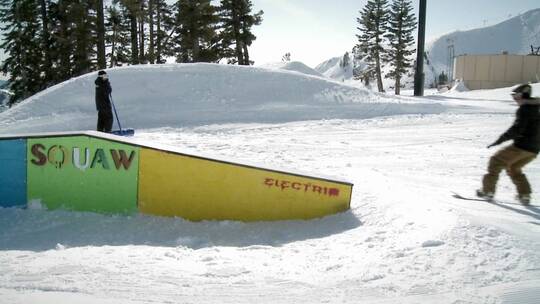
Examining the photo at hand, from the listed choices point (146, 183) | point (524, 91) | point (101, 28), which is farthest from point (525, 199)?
point (101, 28)

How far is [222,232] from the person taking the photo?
20.5 feet

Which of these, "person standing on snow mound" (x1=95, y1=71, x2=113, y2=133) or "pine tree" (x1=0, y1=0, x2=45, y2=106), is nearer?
"person standing on snow mound" (x1=95, y1=71, x2=113, y2=133)

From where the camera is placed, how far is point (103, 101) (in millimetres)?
12062

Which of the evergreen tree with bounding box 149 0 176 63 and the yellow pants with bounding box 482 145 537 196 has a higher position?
the evergreen tree with bounding box 149 0 176 63

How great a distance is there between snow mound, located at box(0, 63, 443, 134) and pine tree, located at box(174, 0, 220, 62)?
14490 mm

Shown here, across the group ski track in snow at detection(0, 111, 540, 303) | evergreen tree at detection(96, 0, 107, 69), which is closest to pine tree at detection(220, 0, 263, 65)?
evergreen tree at detection(96, 0, 107, 69)

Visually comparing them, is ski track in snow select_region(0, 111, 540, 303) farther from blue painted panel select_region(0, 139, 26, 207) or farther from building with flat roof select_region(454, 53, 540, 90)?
building with flat roof select_region(454, 53, 540, 90)

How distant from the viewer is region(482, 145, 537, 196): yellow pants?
5832 mm

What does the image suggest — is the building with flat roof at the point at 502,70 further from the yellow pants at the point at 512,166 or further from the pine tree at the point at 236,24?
the yellow pants at the point at 512,166

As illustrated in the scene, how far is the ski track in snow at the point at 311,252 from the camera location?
369 cm

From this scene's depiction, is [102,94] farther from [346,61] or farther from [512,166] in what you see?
[346,61]

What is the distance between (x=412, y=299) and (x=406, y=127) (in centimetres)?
1136

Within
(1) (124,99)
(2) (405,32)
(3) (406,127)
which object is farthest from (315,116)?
(2) (405,32)

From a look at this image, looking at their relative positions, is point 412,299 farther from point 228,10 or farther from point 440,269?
point 228,10
